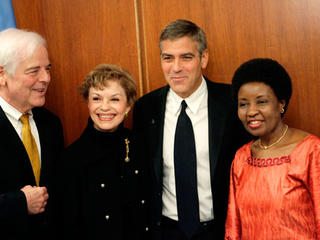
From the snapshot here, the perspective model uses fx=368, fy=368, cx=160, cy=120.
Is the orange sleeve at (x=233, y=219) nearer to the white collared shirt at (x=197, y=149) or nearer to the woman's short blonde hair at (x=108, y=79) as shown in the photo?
the white collared shirt at (x=197, y=149)

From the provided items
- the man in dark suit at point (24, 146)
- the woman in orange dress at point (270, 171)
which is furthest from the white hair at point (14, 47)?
the woman in orange dress at point (270, 171)

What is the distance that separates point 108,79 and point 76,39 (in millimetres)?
777

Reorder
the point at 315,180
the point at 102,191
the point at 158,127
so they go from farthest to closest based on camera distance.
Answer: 1. the point at 158,127
2. the point at 102,191
3. the point at 315,180

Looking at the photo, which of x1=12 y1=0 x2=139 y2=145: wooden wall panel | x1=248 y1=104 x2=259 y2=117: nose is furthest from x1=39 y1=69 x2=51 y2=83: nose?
x1=248 y1=104 x2=259 y2=117: nose

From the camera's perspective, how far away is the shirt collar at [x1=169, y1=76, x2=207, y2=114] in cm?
214

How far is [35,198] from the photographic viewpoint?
6.21 feet

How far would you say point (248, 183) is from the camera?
1.76 meters

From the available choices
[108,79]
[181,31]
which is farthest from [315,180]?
[108,79]

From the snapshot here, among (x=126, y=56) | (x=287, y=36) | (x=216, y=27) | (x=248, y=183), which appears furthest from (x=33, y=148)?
(x=287, y=36)

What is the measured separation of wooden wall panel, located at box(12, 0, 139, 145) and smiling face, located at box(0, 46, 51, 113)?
586mm

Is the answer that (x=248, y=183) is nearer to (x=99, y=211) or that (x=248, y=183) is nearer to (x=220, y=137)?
(x=220, y=137)

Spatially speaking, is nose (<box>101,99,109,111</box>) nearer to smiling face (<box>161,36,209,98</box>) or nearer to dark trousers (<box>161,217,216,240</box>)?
smiling face (<box>161,36,209,98</box>)

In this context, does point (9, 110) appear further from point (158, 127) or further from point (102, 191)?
point (158, 127)

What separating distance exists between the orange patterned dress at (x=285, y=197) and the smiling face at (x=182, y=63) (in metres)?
0.63
